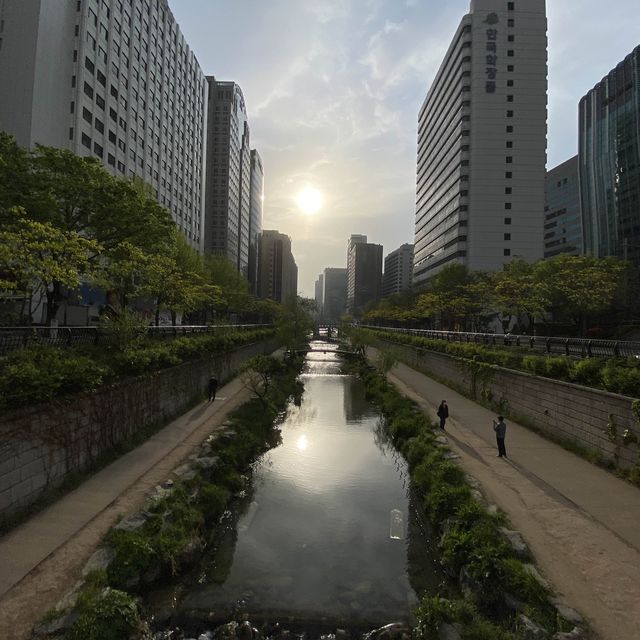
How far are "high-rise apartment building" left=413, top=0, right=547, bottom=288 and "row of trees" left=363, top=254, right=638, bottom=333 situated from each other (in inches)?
1005

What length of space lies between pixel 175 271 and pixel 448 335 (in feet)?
95.7

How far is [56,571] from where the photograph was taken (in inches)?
369

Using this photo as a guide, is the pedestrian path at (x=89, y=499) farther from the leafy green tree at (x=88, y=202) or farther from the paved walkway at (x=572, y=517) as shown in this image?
the leafy green tree at (x=88, y=202)

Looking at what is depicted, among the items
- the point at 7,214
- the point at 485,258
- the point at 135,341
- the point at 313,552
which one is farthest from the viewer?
the point at 485,258

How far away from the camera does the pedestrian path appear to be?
9734mm

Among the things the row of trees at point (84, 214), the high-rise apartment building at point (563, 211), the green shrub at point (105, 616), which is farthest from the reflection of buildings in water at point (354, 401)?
the high-rise apartment building at point (563, 211)

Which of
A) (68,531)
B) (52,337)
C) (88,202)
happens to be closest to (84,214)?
(88,202)

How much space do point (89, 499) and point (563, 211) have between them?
6781 inches

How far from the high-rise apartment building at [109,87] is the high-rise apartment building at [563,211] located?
11331cm

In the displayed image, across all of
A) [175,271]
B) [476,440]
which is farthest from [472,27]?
[476,440]

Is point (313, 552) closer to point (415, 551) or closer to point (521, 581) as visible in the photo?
point (415, 551)

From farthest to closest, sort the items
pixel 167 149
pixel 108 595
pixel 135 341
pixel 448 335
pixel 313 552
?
pixel 167 149
pixel 448 335
pixel 135 341
pixel 313 552
pixel 108 595

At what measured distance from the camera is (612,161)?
12544 centimetres

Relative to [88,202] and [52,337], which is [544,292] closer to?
[88,202]
